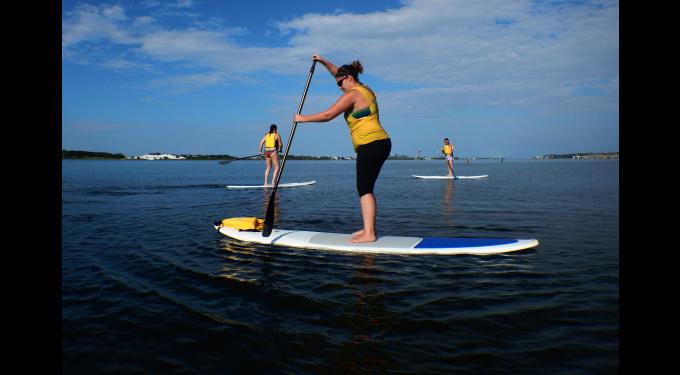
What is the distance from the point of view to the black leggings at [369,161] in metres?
5.94

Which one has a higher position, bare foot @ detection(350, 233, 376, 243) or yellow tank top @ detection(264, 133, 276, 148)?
yellow tank top @ detection(264, 133, 276, 148)

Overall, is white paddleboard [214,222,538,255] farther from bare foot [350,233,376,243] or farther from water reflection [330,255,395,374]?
water reflection [330,255,395,374]

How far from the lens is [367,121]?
19.4ft

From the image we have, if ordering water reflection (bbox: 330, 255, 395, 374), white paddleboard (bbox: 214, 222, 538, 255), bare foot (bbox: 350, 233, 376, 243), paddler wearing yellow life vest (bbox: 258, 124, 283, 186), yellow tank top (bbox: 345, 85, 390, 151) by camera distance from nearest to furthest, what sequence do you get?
water reflection (bbox: 330, 255, 395, 374) → white paddleboard (bbox: 214, 222, 538, 255) → yellow tank top (bbox: 345, 85, 390, 151) → bare foot (bbox: 350, 233, 376, 243) → paddler wearing yellow life vest (bbox: 258, 124, 283, 186)

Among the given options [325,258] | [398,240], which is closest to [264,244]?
[325,258]

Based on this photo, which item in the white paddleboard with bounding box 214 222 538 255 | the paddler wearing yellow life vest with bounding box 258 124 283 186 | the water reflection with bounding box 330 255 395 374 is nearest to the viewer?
the water reflection with bounding box 330 255 395 374

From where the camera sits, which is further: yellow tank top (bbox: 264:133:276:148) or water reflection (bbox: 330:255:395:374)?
yellow tank top (bbox: 264:133:276:148)

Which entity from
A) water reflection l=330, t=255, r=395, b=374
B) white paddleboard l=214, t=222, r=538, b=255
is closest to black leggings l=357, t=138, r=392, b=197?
white paddleboard l=214, t=222, r=538, b=255

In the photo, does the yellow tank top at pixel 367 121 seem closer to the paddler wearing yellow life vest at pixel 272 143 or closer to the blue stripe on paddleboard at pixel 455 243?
the blue stripe on paddleboard at pixel 455 243

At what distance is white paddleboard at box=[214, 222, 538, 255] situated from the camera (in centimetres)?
573

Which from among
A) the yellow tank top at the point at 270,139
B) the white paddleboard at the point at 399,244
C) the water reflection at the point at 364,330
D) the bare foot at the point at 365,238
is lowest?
the water reflection at the point at 364,330

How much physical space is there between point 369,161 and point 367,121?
0.56 meters

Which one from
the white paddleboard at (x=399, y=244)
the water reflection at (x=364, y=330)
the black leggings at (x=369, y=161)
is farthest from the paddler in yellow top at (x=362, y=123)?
the water reflection at (x=364, y=330)
